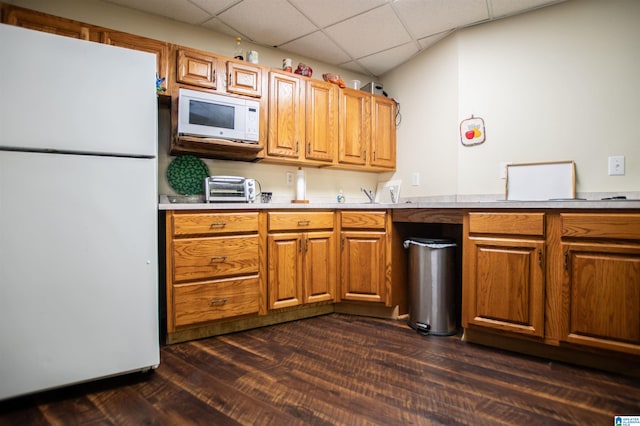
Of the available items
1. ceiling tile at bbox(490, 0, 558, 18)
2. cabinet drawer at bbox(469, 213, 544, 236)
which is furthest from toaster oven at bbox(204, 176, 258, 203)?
ceiling tile at bbox(490, 0, 558, 18)

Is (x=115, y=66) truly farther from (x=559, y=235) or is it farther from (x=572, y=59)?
(x=572, y=59)

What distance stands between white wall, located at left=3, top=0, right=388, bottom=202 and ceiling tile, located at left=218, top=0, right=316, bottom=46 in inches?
6.9

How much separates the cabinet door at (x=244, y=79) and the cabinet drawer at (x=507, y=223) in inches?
72.8

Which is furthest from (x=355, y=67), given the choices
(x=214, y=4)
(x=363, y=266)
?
(x=363, y=266)

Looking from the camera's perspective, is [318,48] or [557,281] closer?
[557,281]

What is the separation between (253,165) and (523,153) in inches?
84.2

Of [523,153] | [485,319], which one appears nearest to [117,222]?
[485,319]

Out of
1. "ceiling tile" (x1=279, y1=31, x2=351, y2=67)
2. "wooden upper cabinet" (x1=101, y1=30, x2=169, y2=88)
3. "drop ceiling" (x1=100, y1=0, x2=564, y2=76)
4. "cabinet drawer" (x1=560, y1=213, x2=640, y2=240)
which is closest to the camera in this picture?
"cabinet drawer" (x1=560, y1=213, x2=640, y2=240)

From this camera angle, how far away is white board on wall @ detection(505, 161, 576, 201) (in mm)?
2037

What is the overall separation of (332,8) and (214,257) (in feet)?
6.49

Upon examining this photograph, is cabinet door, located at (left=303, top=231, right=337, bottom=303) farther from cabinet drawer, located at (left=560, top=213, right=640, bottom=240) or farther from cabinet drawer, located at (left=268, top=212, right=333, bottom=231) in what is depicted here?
cabinet drawer, located at (left=560, top=213, right=640, bottom=240)

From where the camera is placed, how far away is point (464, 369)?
160cm

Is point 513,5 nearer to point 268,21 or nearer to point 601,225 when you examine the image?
point 601,225

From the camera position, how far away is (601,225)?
154cm
